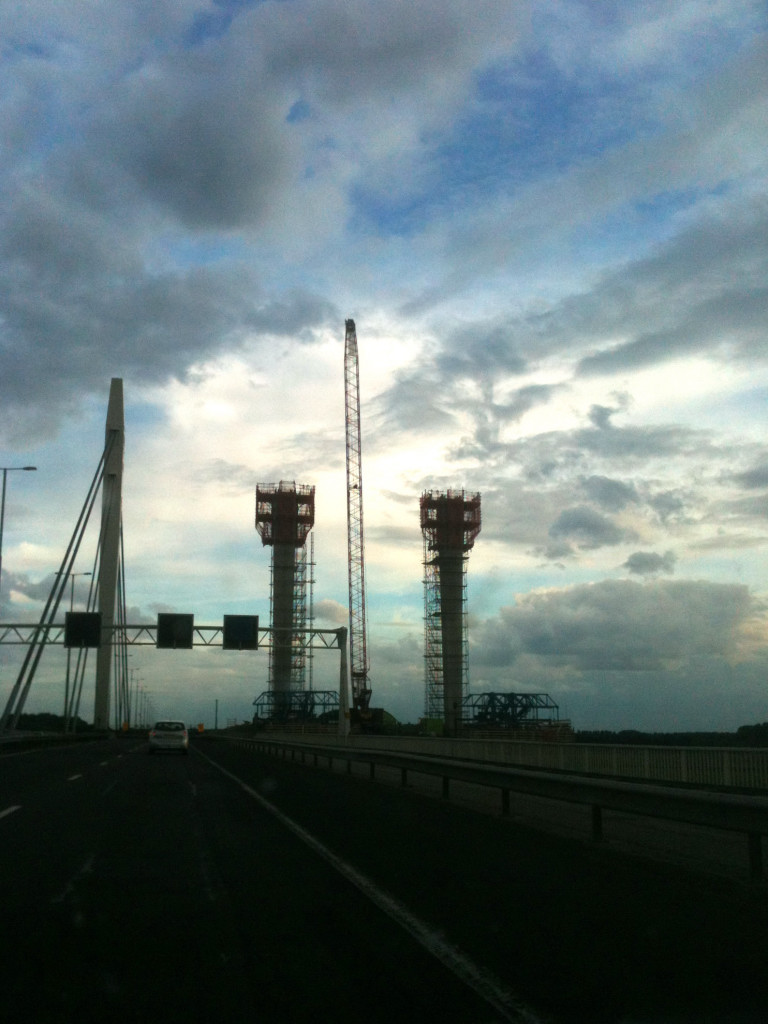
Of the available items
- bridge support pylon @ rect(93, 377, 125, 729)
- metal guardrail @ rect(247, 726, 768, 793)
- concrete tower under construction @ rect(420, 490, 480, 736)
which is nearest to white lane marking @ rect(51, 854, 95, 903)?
metal guardrail @ rect(247, 726, 768, 793)

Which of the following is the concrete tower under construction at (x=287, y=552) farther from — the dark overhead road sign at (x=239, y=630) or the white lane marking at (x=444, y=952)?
the white lane marking at (x=444, y=952)

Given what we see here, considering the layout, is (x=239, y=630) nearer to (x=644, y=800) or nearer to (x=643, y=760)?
(x=643, y=760)

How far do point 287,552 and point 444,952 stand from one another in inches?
4585

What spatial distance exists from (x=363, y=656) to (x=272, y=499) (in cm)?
2085

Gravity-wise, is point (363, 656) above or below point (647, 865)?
above

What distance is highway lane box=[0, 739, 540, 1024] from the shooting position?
5.97 m

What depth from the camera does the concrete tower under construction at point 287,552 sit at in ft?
398

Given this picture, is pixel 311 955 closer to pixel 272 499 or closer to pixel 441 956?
pixel 441 956

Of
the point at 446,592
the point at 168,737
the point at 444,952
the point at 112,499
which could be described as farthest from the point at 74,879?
the point at 446,592

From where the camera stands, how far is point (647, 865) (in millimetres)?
11523

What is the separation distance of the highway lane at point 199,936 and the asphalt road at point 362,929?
0.9 inches

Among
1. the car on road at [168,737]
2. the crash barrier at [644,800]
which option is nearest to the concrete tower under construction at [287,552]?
the car on road at [168,737]

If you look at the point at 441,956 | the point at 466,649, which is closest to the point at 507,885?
the point at 441,956

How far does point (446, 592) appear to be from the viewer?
4510 inches
